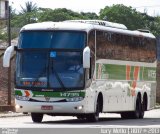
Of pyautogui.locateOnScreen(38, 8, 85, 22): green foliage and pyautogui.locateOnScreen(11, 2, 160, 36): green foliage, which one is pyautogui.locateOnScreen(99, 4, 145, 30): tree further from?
pyautogui.locateOnScreen(38, 8, 85, 22): green foliage

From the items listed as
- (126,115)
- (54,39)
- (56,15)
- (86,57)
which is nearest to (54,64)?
(54,39)

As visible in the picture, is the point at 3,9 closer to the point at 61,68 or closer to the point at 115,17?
the point at 115,17

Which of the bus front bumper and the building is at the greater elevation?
the building

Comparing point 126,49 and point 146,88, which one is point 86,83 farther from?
point 146,88

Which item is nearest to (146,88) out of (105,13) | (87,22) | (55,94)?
(87,22)

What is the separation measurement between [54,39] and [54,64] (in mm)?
913

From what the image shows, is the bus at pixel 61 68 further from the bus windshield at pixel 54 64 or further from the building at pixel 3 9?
the building at pixel 3 9

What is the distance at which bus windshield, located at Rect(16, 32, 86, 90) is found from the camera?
87.2 ft

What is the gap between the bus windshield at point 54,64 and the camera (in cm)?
2659

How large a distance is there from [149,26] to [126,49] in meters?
90.3

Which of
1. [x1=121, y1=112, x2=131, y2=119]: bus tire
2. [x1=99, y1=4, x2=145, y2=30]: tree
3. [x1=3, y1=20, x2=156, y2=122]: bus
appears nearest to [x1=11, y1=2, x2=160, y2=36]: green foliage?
[x1=99, y1=4, x2=145, y2=30]: tree

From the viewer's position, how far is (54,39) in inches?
1064

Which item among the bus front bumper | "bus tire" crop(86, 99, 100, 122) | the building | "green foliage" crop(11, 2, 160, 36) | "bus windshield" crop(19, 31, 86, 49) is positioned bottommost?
"green foliage" crop(11, 2, 160, 36)

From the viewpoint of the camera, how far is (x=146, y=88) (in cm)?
3453
